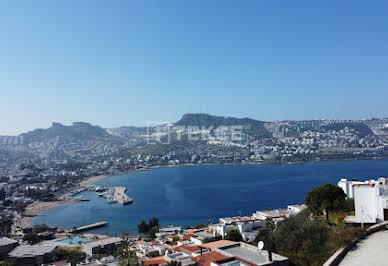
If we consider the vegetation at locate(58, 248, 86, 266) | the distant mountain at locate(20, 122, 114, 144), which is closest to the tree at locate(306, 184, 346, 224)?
the vegetation at locate(58, 248, 86, 266)

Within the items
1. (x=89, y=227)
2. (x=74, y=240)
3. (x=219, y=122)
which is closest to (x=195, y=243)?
(x=74, y=240)

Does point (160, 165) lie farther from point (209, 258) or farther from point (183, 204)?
point (209, 258)

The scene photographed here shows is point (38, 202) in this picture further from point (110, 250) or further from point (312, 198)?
point (312, 198)

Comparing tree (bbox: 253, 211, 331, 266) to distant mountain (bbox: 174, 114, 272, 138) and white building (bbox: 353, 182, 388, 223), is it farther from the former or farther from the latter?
distant mountain (bbox: 174, 114, 272, 138)

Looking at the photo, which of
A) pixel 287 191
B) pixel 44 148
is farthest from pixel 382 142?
pixel 44 148

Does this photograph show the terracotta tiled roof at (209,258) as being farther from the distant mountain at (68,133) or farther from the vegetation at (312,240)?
the distant mountain at (68,133)

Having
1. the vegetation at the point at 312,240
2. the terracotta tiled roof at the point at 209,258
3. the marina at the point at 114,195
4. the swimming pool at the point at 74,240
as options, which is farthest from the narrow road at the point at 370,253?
the marina at the point at 114,195

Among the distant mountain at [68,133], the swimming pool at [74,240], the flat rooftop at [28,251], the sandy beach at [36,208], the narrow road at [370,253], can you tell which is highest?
the distant mountain at [68,133]
